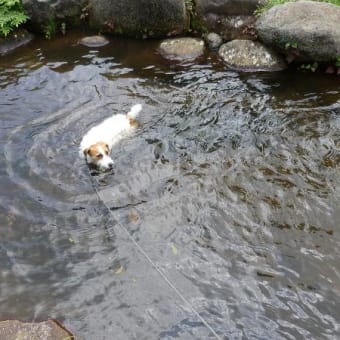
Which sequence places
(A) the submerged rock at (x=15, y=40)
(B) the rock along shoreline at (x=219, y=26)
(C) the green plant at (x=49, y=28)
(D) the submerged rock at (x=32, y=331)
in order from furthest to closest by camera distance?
1. (C) the green plant at (x=49, y=28)
2. (A) the submerged rock at (x=15, y=40)
3. (B) the rock along shoreline at (x=219, y=26)
4. (D) the submerged rock at (x=32, y=331)

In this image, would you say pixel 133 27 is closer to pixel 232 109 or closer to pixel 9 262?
pixel 232 109

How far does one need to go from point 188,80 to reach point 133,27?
2256 millimetres

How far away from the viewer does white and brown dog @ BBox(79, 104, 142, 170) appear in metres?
5.90

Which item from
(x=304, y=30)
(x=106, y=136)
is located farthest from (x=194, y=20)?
(x=106, y=136)

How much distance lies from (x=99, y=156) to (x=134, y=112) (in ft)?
4.41

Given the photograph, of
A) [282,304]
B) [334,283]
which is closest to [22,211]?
[282,304]

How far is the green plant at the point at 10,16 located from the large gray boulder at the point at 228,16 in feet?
12.5

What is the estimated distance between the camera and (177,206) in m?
5.31

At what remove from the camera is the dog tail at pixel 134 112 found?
6.82 metres

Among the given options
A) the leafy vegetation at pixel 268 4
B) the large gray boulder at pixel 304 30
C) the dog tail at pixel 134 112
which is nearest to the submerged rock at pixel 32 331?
the dog tail at pixel 134 112

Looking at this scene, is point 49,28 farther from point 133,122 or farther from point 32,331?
point 32,331

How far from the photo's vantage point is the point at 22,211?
209 inches

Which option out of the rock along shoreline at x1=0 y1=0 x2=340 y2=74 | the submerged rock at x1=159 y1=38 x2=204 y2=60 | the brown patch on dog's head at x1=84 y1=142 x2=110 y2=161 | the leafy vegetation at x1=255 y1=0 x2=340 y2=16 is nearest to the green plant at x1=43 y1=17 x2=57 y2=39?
the rock along shoreline at x1=0 y1=0 x2=340 y2=74

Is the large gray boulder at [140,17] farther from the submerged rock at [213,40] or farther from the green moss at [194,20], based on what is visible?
the submerged rock at [213,40]
